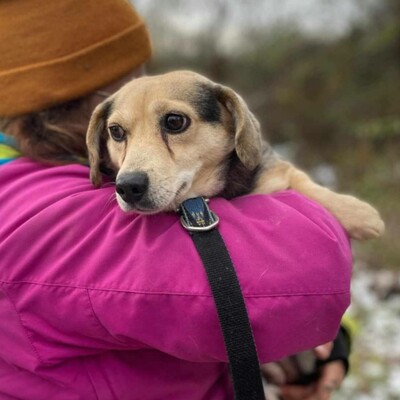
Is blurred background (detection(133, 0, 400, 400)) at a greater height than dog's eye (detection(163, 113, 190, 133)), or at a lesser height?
lesser

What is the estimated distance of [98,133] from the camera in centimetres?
197

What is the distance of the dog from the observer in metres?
1.81

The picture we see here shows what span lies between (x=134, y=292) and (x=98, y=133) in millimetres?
760

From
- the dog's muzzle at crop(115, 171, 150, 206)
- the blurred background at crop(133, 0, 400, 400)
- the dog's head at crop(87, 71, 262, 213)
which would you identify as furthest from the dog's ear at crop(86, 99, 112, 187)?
the blurred background at crop(133, 0, 400, 400)

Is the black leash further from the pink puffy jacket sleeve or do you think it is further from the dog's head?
the dog's head

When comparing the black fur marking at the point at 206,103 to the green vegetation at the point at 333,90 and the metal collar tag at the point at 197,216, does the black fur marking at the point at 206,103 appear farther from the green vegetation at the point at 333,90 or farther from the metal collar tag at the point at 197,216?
the green vegetation at the point at 333,90

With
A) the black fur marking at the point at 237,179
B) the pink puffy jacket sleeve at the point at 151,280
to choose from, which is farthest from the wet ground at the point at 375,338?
the pink puffy jacket sleeve at the point at 151,280

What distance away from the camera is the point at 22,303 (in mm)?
1436

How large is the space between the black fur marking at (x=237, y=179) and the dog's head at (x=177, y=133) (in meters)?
0.02

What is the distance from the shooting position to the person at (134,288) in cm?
138

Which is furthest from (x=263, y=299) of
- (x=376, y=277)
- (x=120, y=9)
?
(x=376, y=277)

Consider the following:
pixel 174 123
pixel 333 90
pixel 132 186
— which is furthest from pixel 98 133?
pixel 333 90

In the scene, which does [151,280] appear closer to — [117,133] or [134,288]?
[134,288]

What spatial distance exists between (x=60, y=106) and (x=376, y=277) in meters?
4.90
